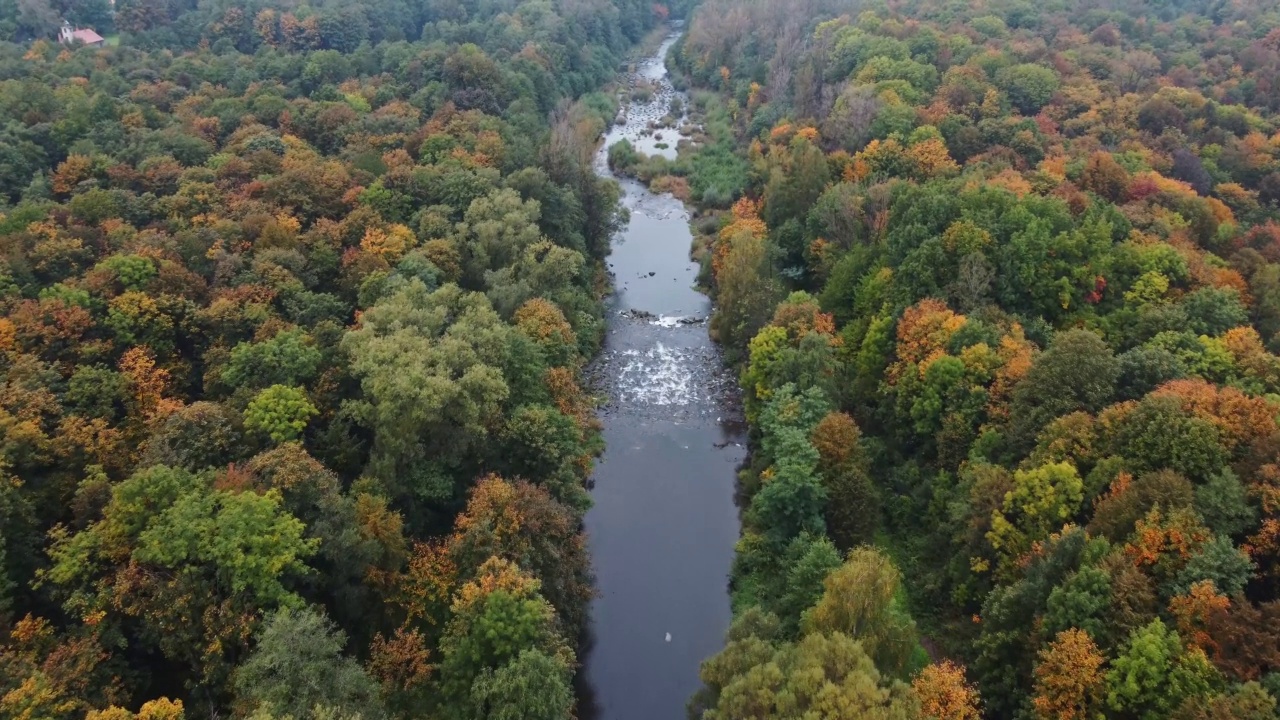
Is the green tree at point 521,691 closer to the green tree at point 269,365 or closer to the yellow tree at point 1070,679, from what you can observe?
the yellow tree at point 1070,679

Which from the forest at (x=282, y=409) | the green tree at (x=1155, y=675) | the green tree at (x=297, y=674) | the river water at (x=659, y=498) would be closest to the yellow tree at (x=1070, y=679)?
the green tree at (x=1155, y=675)

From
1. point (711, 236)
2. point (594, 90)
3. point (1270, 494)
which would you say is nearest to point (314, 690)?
point (1270, 494)

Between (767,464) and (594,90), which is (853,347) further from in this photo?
(594,90)

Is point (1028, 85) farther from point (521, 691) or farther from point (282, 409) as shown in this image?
point (521, 691)

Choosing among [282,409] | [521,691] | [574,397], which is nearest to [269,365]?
[282,409]

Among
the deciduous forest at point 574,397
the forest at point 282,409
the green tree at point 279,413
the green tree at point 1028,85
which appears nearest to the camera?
the deciduous forest at point 574,397

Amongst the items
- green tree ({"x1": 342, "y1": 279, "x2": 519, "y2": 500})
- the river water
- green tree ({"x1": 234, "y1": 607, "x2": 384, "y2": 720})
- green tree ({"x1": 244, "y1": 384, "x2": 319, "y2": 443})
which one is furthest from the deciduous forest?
the river water
